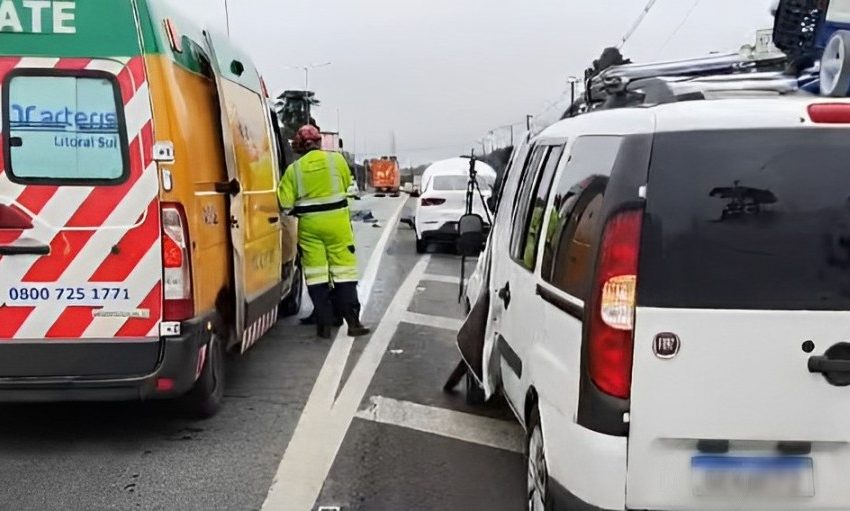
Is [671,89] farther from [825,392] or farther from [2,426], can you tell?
[2,426]

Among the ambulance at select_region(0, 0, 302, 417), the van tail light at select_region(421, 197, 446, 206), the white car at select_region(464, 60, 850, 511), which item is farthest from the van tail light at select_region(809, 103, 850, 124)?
the van tail light at select_region(421, 197, 446, 206)

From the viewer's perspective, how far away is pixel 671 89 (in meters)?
3.83

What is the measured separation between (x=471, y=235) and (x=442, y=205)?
10.7m

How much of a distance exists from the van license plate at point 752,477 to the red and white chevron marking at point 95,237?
320 cm

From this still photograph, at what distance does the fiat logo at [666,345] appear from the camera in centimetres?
304

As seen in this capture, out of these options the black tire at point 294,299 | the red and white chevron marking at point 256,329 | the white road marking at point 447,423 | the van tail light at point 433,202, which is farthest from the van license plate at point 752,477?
the van tail light at point 433,202

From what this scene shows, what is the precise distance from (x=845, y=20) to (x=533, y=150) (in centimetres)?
163

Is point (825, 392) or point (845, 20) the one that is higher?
point (845, 20)

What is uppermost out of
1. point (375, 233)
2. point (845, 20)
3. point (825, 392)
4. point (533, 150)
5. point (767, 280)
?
point (845, 20)

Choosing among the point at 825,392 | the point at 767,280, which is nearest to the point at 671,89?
the point at 767,280

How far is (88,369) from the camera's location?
5.16 metres

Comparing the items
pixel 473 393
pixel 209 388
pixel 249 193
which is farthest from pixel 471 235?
pixel 209 388

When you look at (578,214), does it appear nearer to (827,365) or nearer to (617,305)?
(617,305)

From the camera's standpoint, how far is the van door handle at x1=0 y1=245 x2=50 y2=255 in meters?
5.10
